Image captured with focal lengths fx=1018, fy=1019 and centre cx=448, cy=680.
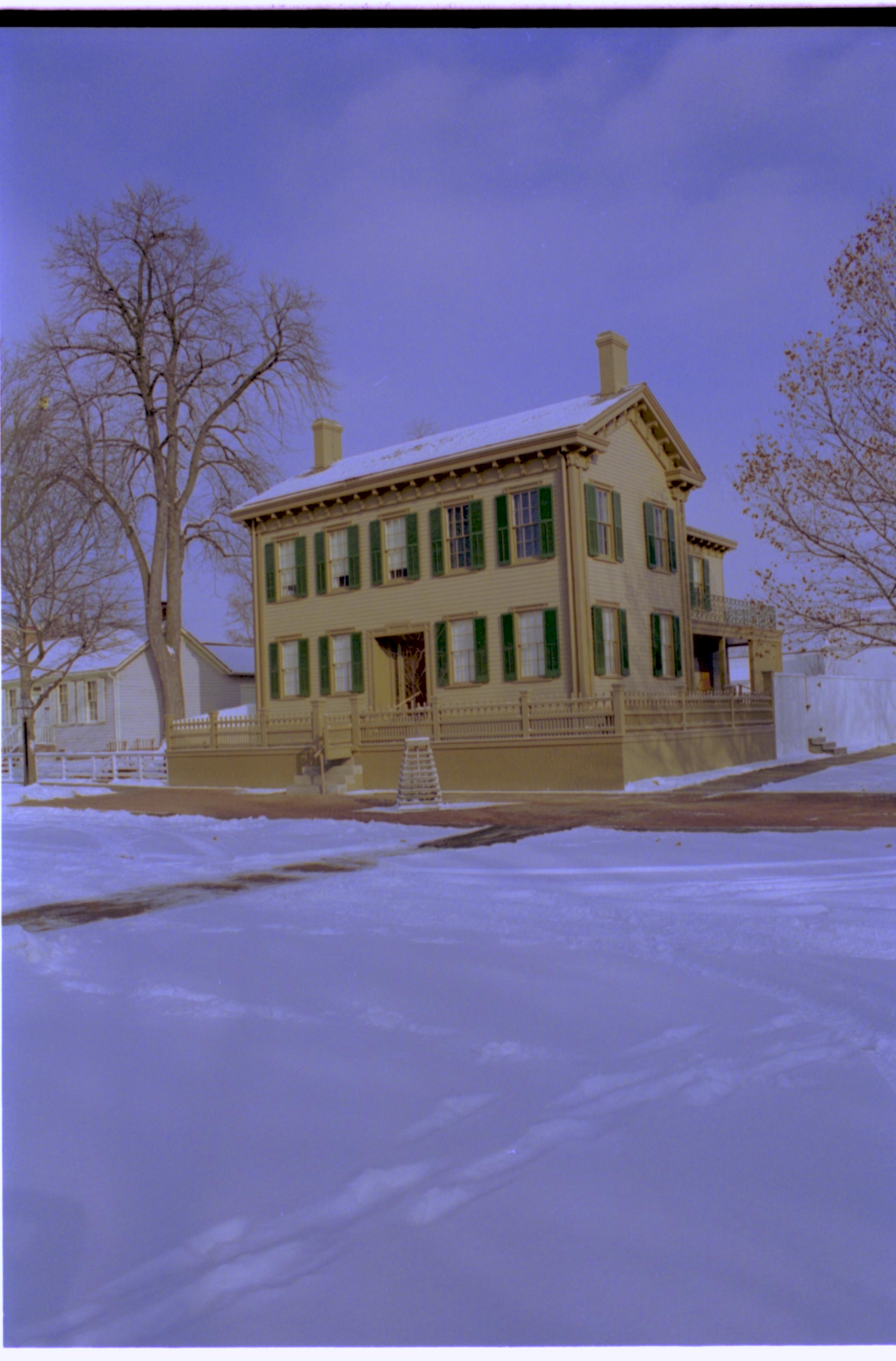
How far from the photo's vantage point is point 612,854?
927cm

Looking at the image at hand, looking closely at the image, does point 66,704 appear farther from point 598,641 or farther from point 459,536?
point 598,641

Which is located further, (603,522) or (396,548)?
(396,548)

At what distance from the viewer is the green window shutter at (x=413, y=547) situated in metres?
22.4

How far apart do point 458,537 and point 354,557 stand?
296 centimetres

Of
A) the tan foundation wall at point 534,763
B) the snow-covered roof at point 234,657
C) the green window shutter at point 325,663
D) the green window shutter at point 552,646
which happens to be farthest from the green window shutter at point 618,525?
the snow-covered roof at point 234,657

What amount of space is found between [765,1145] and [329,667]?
69.6 feet

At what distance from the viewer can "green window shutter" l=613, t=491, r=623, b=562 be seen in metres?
21.2

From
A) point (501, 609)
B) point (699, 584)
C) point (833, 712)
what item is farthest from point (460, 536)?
point (833, 712)

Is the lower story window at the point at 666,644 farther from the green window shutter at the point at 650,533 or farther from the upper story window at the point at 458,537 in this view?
the upper story window at the point at 458,537

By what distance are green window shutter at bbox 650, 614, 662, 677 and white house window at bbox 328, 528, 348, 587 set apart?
7092mm

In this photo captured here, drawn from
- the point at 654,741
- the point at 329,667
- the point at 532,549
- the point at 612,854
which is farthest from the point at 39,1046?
the point at 329,667

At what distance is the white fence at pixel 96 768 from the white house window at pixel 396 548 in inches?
296

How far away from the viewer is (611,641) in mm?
20969

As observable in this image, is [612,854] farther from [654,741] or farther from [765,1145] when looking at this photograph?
[654,741]
